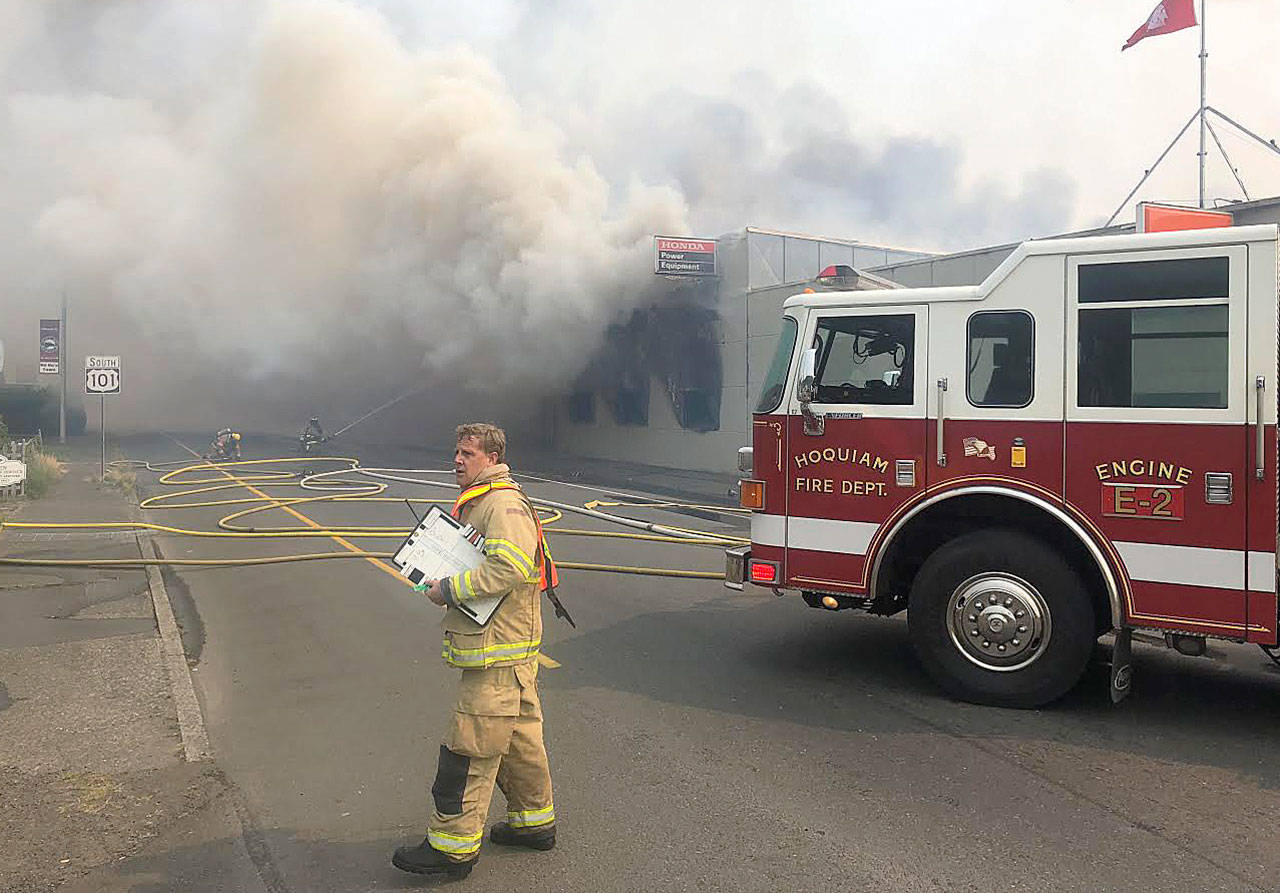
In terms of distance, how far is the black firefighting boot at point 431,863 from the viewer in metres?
3.45

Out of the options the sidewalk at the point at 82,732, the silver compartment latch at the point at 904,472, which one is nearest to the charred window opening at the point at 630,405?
the sidewalk at the point at 82,732

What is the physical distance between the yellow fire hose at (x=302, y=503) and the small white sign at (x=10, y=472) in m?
1.68

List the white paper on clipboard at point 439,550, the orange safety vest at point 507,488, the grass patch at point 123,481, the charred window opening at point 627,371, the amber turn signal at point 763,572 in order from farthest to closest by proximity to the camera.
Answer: the charred window opening at point 627,371 < the grass patch at point 123,481 < the amber turn signal at point 763,572 < the orange safety vest at point 507,488 < the white paper on clipboard at point 439,550

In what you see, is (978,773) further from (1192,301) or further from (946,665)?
(1192,301)

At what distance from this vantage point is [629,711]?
5434 millimetres

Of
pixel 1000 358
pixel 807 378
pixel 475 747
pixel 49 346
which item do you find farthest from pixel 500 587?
pixel 49 346

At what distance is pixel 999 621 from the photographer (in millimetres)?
5395

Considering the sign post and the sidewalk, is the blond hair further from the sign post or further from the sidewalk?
the sign post

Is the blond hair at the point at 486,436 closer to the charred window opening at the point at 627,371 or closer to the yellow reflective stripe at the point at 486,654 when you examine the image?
the yellow reflective stripe at the point at 486,654

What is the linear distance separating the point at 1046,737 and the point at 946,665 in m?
0.69

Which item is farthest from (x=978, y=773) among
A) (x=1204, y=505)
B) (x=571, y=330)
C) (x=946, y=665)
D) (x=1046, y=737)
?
(x=571, y=330)

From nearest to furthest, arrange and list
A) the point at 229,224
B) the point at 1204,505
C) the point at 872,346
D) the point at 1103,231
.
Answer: the point at 1204,505 < the point at 872,346 < the point at 1103,231 < the point at 229,224

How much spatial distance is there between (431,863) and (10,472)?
44.4 ft

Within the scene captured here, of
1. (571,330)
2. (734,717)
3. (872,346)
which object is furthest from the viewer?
(571,330)
